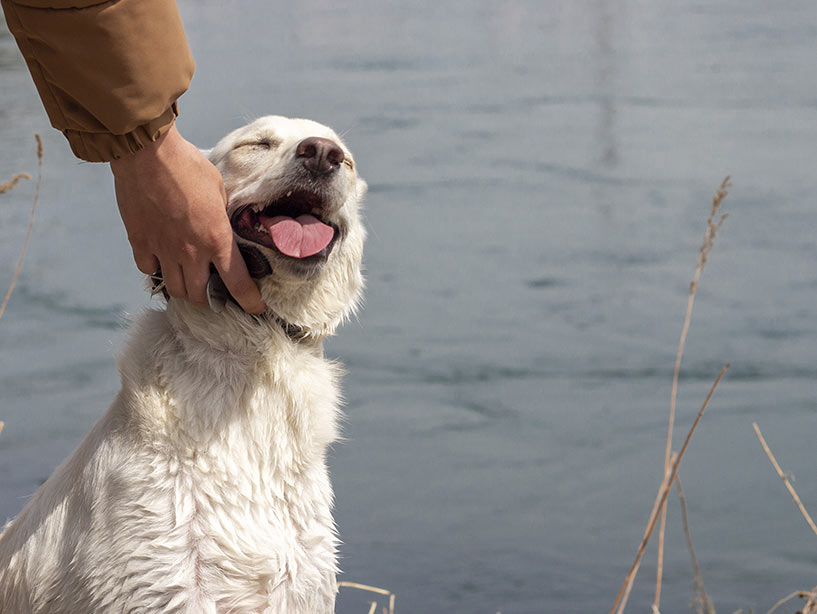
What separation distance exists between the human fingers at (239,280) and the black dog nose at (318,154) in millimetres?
343

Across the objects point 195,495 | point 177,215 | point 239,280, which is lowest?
point 195,495

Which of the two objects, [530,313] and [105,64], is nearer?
[105,64]

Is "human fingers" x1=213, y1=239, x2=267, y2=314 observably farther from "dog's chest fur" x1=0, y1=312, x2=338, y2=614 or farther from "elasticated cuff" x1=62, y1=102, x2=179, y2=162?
"elasticated cuff" x1=62, y1=102, x2=179, y2=162

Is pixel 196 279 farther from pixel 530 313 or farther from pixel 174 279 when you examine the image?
pixel 530 313

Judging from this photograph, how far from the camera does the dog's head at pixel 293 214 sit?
9.26 feet

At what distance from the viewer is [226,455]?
2.73 meters

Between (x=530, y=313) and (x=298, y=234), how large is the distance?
6529 mm

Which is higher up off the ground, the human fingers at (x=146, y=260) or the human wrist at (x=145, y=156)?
the human wrist at (x=145, y=156)

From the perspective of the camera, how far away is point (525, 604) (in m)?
6.00

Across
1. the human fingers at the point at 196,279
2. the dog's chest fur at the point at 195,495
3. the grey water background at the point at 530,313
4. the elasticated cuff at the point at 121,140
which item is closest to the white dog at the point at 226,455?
the dog's chest fur at the point at 195,495

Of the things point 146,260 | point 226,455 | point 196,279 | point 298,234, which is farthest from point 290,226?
point 226,455

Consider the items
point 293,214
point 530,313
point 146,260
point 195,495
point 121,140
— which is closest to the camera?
point 121,140

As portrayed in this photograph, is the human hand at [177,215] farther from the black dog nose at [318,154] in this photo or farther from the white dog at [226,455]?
the black dog nose at [318,154]

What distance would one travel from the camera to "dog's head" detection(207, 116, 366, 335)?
282 cm
